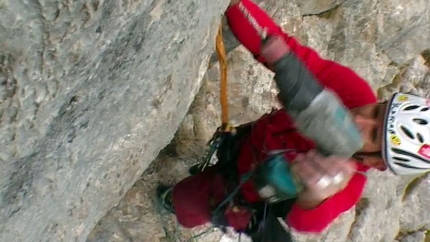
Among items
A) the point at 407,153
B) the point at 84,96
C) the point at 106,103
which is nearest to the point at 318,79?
the point at 407,153

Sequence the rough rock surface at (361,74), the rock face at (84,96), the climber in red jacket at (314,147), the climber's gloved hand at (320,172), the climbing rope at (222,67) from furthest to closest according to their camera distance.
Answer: the rough rock surface at (361,74), the climbing rope at (222,67), the climber in red jacket at (314,147), the climber's gloved hand at (320,172), the rock face at (84,96)

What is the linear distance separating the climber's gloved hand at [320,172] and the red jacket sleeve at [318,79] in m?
→ 0.32

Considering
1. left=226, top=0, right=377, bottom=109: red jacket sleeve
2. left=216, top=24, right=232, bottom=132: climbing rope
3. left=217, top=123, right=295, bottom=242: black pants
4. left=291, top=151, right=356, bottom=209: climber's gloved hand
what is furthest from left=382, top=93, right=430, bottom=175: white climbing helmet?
left=216, top=24, right=232, bottom=132: climbing rope

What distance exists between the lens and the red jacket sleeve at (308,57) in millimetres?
2588

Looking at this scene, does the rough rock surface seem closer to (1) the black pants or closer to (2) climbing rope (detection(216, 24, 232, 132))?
(2) climbing rope (detection(216, 24, 232, 132))

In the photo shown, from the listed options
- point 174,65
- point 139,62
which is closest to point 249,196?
point 174,65

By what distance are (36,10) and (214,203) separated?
1956 mm

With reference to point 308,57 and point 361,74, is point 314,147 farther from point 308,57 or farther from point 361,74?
point 361,74

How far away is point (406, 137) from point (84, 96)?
1.48 m

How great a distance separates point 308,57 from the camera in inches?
106

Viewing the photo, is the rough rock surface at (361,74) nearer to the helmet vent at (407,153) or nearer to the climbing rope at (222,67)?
the climbing rope at (222,67)

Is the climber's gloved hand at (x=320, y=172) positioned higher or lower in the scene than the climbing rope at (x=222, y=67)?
lower

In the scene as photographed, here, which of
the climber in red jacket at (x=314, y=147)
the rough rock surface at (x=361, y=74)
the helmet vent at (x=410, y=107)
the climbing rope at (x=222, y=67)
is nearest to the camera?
the climber in red jacket at (x=314, y=147)

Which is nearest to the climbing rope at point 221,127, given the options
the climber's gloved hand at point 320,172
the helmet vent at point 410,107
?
the climber's gloved hand at point 320,172
